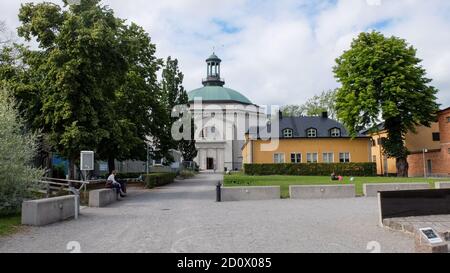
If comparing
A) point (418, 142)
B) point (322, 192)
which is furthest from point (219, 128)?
point (322, 192)

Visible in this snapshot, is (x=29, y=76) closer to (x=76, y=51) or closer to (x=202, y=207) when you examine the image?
(x=76, y=51)

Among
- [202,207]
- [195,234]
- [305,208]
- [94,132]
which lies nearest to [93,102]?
[94,132]

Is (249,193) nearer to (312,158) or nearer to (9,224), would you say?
(9,224)

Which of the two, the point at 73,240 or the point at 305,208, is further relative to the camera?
the point at 305,208

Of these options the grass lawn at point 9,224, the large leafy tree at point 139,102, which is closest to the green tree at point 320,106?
the large leafy tree at point 139,102

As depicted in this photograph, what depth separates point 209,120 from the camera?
86500mm

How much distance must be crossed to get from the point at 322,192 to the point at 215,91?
7100 cm

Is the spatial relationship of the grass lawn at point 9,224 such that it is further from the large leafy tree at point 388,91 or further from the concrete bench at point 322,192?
the large leafy tree at point 388,91

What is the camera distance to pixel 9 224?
12.0m

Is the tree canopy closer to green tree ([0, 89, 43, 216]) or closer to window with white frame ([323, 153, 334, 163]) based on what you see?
green tree ([0, 89, 43, 216])

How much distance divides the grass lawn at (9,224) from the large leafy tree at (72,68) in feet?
24.6

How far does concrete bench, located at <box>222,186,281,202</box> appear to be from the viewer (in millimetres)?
20344

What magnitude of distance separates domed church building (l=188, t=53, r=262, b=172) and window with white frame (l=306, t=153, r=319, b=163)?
28451mm
